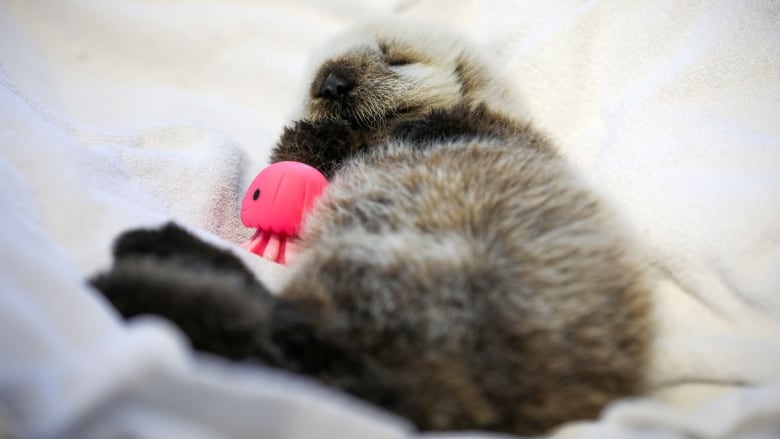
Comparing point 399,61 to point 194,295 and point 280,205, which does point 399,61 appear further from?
point 194,295

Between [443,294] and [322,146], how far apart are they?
2.53ft

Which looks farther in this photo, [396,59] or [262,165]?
[262,165]

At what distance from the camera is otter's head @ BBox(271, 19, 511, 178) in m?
1.64

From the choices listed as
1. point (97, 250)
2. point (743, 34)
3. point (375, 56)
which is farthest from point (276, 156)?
point (743, 34)

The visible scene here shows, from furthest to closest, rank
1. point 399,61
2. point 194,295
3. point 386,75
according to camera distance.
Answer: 1. point 399,61
2. point 386,75
3. point 194,295

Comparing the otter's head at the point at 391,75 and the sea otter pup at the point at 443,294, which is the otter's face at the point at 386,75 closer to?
the otter's head at the point at 391,75

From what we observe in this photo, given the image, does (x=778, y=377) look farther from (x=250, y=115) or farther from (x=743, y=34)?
(x=250, y=115)

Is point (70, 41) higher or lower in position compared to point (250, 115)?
higher

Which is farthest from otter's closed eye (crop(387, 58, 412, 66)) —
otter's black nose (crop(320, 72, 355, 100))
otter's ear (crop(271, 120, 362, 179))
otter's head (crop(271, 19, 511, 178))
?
otter's ear (crop(271, 120, 362, 179))

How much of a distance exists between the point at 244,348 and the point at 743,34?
1642 mm

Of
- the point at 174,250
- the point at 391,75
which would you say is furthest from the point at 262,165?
the point at 174,250

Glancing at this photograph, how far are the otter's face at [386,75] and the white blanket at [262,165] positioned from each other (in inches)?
12.9

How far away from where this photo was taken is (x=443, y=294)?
3.23 feet

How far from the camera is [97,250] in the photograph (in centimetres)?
117
